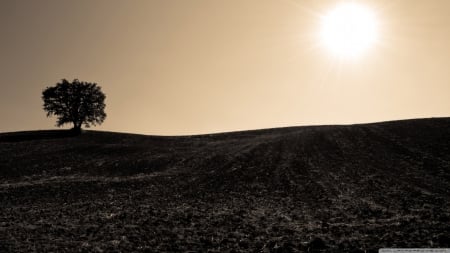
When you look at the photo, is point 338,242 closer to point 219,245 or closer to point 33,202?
point 219,245

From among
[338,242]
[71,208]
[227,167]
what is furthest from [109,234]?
[227,167]

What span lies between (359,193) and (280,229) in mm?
9914

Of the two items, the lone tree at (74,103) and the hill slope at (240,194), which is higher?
the lone tree at (74,103)

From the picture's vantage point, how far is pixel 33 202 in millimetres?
27750

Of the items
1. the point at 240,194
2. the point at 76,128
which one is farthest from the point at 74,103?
the point at 240,194

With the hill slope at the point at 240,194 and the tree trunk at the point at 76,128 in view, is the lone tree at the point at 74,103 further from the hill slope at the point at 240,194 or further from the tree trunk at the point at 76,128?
the hill slope at the point at 240,194

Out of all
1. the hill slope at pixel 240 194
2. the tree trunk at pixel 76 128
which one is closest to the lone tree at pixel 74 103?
the tree trunk at pixel 76 128

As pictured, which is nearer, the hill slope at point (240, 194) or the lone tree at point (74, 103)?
the hill slope at point (240, 194)

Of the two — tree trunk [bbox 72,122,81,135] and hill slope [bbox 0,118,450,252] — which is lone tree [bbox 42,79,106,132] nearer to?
tree trunk [bbox 72,122,81,135]

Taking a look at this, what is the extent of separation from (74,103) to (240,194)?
58738 millimetres

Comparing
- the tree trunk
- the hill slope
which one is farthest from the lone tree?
the hill slope

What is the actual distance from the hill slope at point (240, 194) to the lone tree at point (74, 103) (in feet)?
74.9

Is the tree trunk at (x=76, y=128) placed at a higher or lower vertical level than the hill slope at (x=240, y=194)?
higher

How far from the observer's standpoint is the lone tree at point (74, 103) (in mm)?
77062
